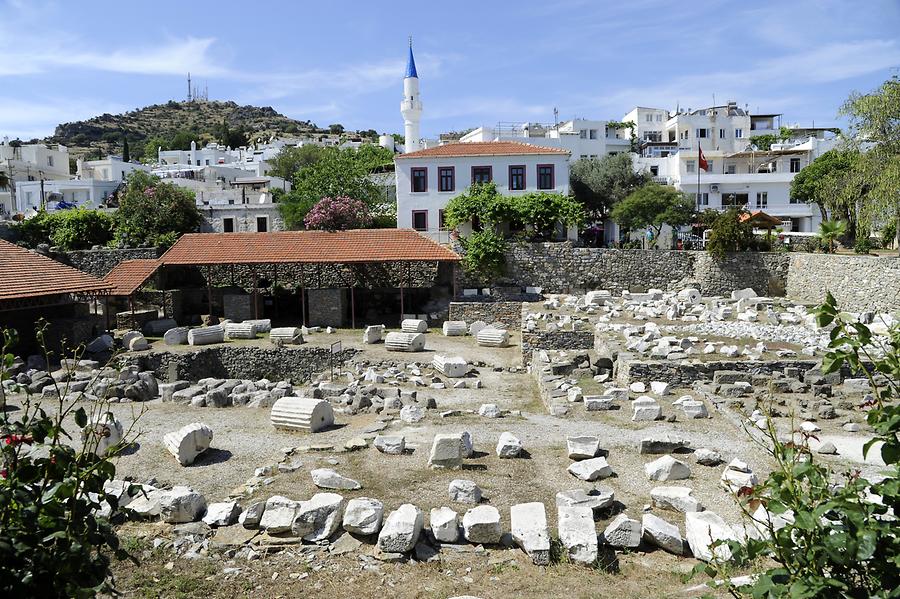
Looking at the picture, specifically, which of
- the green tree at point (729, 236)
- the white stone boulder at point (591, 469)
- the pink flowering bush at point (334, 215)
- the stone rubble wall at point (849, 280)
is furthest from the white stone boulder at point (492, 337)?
the pink flowering bush at point (334, 215)

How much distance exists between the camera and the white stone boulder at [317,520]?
845cm

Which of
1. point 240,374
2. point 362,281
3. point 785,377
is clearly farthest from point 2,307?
point 785,377

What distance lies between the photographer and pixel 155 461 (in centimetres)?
1254

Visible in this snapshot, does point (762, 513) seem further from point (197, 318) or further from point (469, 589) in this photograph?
point (197, 318)

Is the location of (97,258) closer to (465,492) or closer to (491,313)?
(491,313)

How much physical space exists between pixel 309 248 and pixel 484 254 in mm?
8099

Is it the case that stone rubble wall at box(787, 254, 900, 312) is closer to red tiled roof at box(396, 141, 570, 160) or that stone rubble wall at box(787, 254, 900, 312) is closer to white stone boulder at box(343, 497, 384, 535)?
red tiled roof at box(396, 141, 570, 160)

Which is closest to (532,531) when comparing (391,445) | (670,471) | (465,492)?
(465,492)

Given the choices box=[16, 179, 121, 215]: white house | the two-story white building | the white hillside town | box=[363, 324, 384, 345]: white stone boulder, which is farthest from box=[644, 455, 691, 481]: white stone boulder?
box=[16, 179, 121, 215]: white house

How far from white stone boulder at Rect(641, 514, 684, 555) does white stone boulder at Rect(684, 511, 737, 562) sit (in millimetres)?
142

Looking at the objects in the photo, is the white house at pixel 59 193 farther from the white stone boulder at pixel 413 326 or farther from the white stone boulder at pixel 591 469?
the white stone boulder at pixel 591 469

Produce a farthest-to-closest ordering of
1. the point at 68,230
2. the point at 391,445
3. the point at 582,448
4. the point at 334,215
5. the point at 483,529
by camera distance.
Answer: the point at 68,230, the point at 334,215, the point at 391,445, the point at 582,448, the point at 483,529

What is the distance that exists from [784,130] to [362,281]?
53.4 meters

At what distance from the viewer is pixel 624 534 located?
8.08 metres
